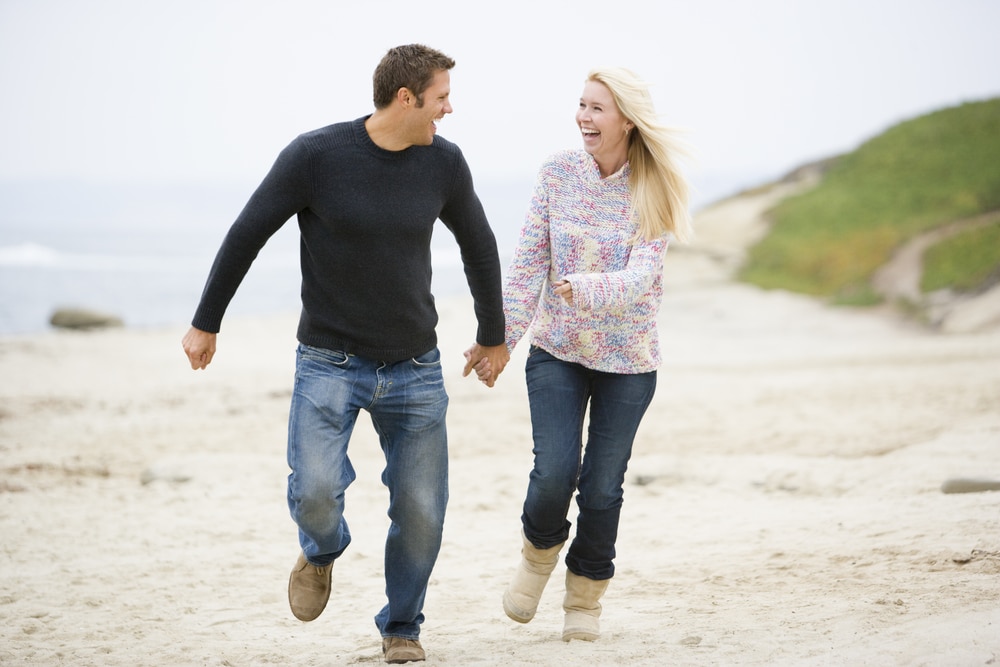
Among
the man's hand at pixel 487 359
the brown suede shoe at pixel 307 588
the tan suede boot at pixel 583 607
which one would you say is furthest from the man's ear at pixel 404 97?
the tan suede boot at pixel 583 607

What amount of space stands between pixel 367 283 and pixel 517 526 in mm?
3912

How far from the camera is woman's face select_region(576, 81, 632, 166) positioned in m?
4.39

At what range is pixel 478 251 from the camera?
440 centimetres

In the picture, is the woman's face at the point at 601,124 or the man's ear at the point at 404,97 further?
the woman's face at the point at 601,124

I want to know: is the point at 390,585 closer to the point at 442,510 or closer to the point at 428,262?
the point at 442,510

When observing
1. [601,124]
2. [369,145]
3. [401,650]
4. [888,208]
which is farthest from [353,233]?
[888,208]

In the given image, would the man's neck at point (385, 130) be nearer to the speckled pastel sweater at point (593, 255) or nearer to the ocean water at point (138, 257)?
the speckled pastel sweater at point (593, 255)

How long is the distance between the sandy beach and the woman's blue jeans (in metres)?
0.57

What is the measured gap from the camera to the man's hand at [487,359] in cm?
456

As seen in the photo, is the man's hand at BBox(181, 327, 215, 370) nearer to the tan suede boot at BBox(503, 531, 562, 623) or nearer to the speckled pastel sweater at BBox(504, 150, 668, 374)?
the speckled pastel sweater at BBox(504, 150, 668, 374)

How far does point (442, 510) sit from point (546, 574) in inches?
25.3

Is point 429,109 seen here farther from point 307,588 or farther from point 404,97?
point 307,588

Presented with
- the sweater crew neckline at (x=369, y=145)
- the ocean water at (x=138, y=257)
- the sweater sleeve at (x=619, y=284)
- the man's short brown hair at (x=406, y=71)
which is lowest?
the ocean water at (x=138, y=257)

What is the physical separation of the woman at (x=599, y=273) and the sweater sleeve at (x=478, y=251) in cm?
20
